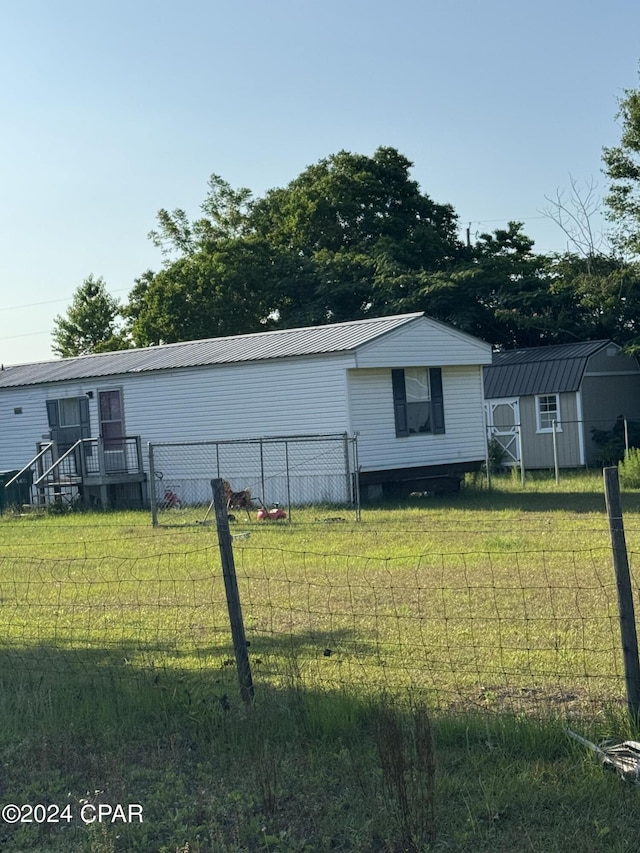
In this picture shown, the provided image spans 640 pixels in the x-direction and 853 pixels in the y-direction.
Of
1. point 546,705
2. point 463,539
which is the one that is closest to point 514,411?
point 463,539

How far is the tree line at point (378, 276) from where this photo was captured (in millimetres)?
38062

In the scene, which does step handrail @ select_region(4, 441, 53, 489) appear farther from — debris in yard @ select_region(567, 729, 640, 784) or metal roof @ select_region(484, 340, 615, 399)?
debris in yard @ select_region(567, 729, 640, 784)

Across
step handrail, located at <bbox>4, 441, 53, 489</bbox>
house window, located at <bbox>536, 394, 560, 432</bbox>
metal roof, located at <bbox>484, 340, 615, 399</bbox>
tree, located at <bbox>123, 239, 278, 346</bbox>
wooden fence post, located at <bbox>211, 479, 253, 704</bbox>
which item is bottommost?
wooden fence post, located at <bbox>211, 479, 253, 704</bbox>

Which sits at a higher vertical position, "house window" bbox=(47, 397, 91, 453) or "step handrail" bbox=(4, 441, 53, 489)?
"house window" bbox=(47, 397, 91, 453)

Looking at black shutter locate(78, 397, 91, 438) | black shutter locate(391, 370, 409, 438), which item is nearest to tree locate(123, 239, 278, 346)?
black shutter locate(78, 397, 91, 438)

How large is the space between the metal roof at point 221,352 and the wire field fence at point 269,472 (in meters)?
1.99

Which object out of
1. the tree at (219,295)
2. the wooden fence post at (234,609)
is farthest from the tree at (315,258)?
the wooden fence post at (234,609)

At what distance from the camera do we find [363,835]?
180 inches

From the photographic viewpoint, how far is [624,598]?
532cm

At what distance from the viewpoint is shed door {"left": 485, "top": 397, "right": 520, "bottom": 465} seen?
32719 millimetres

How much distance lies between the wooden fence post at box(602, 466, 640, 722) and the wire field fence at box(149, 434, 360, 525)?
1585 cm

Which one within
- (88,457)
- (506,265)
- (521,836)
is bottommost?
(521,836)

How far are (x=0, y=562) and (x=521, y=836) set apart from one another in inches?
447

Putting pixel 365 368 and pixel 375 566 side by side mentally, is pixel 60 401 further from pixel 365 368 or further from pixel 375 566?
pixel 375 566
